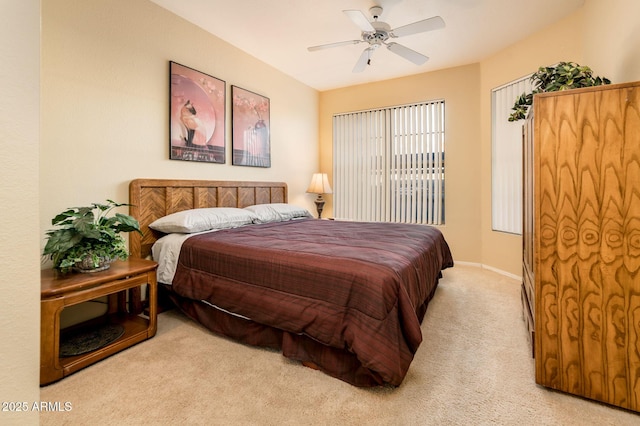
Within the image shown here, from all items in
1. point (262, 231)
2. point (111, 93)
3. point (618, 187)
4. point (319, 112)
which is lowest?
point (262, 231)

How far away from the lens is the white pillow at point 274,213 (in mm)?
3461

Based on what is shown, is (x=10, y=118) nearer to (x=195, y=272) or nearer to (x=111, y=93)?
(x=195, y=272)

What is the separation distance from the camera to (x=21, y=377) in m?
0.70

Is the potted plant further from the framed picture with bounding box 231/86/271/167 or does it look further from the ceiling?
the ceiling

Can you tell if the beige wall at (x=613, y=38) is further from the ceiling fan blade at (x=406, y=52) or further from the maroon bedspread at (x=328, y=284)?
the maroon bedspread at (x=328, y=284)

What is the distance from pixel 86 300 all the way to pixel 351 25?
3.42 metres

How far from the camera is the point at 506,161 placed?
12.6 feet

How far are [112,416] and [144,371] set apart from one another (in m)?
0.37

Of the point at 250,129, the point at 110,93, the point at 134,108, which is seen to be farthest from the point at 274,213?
the point at 110,93

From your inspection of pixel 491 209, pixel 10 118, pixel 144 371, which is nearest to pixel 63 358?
→ pixel 144 371

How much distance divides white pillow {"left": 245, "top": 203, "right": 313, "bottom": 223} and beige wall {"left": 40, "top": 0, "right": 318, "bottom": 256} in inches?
24.4

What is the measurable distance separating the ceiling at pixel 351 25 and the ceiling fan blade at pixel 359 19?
0.30 m

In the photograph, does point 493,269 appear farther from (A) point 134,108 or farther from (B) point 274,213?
(A) point 134,108

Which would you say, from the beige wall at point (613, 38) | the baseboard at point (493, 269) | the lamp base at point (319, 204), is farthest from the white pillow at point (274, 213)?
the beige wall at point (613, 38)
